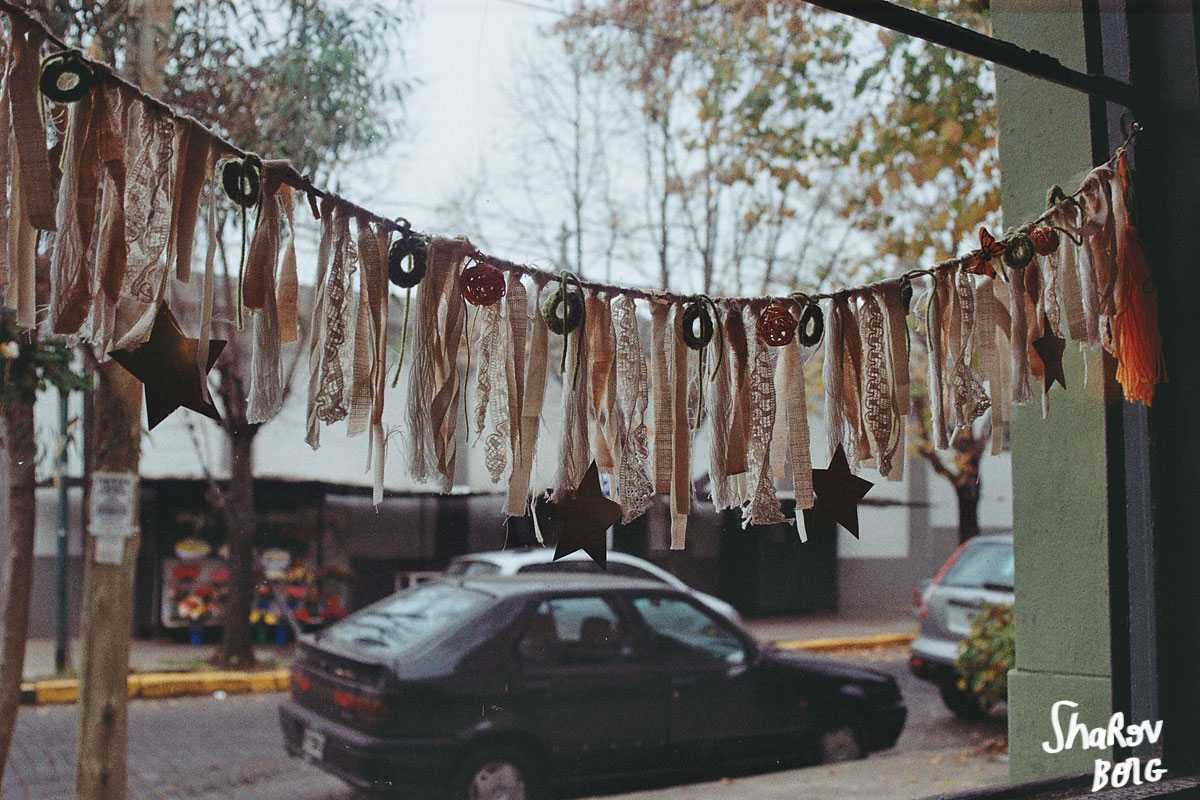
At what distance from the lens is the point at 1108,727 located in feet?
7.31

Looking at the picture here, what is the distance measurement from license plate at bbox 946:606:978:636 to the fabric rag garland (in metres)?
4.97

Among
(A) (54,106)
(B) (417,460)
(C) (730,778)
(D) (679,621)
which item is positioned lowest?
(C) (730,778)

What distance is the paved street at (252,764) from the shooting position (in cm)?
407

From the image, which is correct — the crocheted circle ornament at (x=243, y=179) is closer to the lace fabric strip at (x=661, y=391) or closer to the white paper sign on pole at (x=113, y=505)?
the lace fabric strip at (x=661, y=391)

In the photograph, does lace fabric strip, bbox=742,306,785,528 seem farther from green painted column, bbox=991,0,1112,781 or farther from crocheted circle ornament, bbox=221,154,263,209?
green painted column, bbox=991,0,1112,781

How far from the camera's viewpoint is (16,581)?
347 cm

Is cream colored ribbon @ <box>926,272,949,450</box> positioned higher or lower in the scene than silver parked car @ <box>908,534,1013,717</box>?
higher

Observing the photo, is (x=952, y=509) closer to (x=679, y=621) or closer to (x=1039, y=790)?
(x=679, y=621)

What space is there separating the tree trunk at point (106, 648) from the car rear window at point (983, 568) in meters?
5.33

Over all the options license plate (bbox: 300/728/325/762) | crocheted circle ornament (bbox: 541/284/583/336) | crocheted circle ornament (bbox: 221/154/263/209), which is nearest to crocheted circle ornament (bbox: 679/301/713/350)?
crocheted circle ornament (bbox: 541/284/583/336)

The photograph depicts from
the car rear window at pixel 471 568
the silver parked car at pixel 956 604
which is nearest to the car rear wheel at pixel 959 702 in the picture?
the silver parked car at pixel 956 604

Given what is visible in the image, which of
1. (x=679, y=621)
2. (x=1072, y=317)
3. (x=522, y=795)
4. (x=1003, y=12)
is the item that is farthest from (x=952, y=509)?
(x=1072, y=317)

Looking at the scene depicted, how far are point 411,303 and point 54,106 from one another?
0.51 m

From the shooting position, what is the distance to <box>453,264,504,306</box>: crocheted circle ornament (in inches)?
53.6
